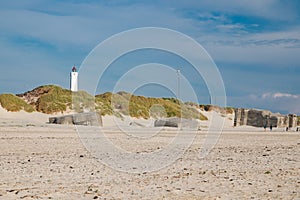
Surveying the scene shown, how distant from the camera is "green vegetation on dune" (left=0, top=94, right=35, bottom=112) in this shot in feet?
140

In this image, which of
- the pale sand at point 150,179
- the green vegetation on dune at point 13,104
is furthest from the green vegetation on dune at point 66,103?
the pale sand at point 150,179

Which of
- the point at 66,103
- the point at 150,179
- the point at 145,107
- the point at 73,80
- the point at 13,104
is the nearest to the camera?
the point at 150,179

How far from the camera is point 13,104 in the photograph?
142ft

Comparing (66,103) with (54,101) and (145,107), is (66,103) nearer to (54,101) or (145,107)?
(54,101)

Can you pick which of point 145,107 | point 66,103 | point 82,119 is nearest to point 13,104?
point 66,103

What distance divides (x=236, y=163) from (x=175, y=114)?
46.4 meters

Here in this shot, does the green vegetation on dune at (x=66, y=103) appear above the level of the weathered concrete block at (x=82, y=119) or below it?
above

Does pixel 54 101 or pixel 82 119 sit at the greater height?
pixel 54 101

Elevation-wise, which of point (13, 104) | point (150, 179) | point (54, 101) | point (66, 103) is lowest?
point (150, 179)

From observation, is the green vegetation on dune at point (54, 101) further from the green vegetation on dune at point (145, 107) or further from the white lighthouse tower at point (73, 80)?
the green vegetation on dune at point (145, 107)

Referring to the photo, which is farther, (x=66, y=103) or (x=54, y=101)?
(x=66, y=103)

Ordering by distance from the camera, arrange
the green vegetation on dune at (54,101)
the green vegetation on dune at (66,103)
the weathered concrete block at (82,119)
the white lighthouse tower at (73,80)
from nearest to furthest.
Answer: the weathered concrete block at (82,119) → the green vegetation on dune at (66,103) → the green vegetation on dune at (54,101) → the white lighthouse tower at (73,80)

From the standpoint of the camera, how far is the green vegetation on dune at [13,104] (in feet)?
140

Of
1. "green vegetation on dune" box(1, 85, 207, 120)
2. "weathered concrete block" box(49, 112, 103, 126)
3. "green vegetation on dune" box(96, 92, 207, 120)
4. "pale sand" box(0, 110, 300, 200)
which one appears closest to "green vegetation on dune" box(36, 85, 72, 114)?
"green vegetation on dune" box(1, 85, 207, 120)
